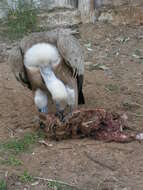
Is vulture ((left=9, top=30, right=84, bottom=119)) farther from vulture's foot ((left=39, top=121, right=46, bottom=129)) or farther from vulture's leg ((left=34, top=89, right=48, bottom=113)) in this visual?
vulture's foot ((left=39, top=121, right=46, bottom=129))

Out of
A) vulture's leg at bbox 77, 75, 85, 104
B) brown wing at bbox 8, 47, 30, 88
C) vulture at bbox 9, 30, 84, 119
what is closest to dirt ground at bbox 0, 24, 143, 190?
vulture's leg at bbox 77, 75, 85, 104

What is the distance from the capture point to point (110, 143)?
4570mm

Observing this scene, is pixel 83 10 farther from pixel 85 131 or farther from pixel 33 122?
pixel 85 131

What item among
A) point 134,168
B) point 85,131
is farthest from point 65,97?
point 134,168

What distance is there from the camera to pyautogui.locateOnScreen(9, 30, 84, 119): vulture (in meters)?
4.78

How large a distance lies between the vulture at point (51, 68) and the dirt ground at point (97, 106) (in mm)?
395

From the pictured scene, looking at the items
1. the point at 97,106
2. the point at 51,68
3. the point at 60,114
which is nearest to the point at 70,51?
the point at 51,68

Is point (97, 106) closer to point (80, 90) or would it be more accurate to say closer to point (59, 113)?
point (80, 90)

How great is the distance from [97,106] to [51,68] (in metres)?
1.07

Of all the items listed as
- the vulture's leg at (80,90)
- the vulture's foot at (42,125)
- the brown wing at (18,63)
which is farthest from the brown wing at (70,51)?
the vulture's foot at (42,125)

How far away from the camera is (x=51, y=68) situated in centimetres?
485

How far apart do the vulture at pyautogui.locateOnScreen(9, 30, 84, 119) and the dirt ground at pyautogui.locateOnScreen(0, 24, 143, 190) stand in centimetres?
40

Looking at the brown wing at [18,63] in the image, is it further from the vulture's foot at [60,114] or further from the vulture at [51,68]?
the vulture's foot at [60,114]

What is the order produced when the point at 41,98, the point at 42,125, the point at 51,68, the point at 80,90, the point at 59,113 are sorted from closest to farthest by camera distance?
the point at 51,68
the point at 42,125
the point at 59,113
the point at 41,98
the point at 80,90
